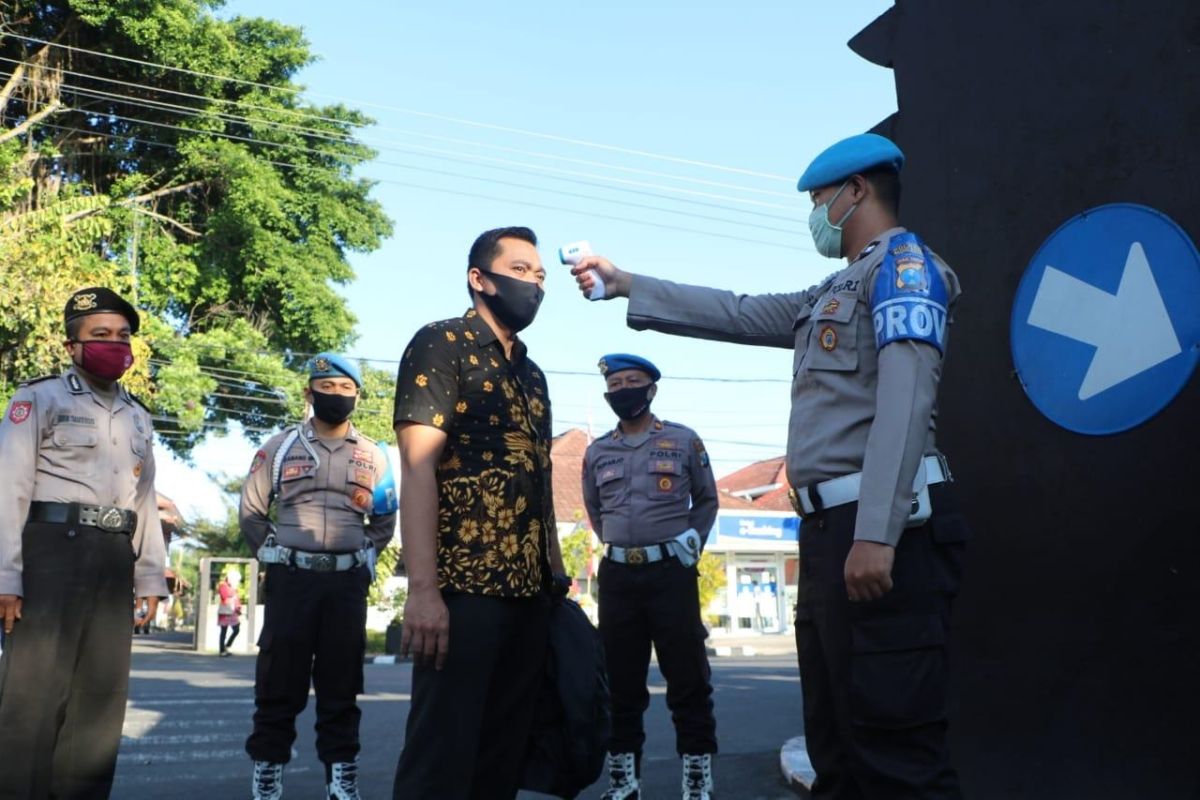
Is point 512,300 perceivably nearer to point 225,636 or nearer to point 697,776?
point 697,776

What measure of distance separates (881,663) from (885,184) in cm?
141

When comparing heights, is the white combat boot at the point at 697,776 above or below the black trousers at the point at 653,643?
below

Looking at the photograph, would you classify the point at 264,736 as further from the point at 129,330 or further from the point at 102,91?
the point at 102,91

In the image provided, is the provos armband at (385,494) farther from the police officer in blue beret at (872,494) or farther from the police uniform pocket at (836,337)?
the police uniform pocket at (836,337)

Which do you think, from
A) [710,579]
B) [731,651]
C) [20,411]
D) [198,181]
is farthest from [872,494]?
[710,579]

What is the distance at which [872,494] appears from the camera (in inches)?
117

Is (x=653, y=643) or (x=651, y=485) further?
(x=651, y=485)

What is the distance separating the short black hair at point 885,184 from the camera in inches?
135

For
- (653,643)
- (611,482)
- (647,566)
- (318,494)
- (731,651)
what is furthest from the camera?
(731,651)

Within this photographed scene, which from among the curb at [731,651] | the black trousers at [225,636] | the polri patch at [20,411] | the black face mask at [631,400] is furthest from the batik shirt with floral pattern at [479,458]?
the curb at [731,651]

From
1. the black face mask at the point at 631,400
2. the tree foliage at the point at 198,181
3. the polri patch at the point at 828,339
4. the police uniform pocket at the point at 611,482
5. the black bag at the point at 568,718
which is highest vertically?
the tree foliage at the point at 198,181

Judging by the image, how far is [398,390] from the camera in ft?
11.3

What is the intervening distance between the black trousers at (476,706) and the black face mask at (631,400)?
336 cm

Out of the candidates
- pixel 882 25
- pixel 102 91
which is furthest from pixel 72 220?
pixel 882 25
